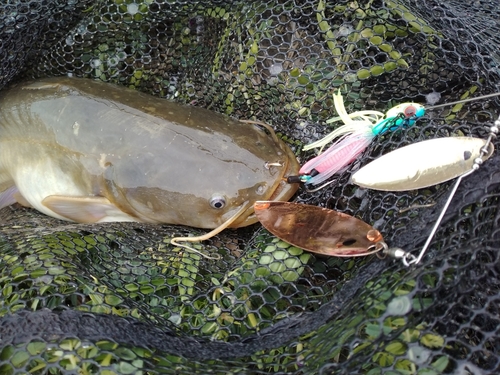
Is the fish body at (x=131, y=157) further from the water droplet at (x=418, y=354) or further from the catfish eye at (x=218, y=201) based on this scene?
the water droplet at (x=418, y=354)

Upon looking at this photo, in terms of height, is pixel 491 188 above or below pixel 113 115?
below

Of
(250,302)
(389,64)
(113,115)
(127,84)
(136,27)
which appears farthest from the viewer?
(127,84)

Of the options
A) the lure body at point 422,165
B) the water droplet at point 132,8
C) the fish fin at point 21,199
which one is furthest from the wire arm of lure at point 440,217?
the fish fin at point 21,199

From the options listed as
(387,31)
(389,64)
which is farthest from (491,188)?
(387,31)

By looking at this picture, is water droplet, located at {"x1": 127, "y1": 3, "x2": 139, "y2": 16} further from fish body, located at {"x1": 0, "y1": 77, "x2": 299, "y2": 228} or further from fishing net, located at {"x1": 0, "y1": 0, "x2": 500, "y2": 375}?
fish body, located at {"x1": 0, "y1": 77, "x2": 299, "y2": 228}

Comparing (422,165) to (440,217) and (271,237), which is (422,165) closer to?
(440,217)

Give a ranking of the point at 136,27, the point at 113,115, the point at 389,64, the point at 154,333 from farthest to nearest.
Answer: the point at 136,27 → the point at 113,115 → the point at 389,64 → the point at 154,333

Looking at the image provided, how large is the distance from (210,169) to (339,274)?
68 cm

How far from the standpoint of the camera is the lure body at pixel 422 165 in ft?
4.40

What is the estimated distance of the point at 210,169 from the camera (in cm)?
192

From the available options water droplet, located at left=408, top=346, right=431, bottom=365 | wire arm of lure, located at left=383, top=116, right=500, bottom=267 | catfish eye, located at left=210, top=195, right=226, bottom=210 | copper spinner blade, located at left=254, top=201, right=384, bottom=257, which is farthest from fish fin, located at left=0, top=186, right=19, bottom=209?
water droplet, located at left=408, top=346, right=431, bottom=365

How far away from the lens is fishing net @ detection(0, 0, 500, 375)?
1184mm

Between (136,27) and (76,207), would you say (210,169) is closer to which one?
(76,207)

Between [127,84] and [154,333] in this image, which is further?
[127,84]
